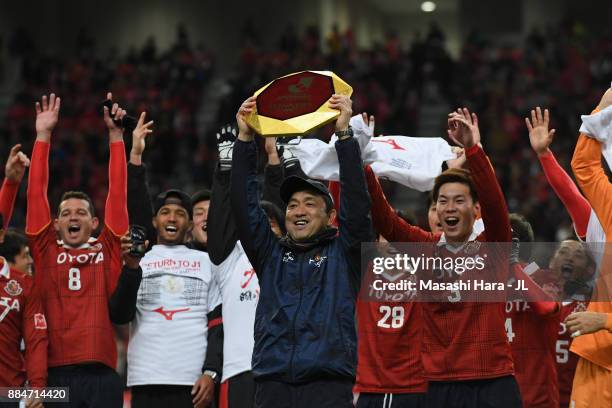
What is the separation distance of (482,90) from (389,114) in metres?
1.77

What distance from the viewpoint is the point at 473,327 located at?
534 centimetres

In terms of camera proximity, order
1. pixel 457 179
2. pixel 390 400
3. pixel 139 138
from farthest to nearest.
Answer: pixel 139 138 < pixel 390 400 < pixel 457 179

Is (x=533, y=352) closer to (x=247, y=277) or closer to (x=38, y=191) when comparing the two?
(x=247, y=277)

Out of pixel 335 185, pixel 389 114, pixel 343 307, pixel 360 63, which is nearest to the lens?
pixel 343 307

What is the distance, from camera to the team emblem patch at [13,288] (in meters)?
6.20

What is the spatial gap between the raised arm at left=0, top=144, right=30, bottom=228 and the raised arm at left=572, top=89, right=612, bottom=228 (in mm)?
3178

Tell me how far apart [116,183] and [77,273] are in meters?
0.58

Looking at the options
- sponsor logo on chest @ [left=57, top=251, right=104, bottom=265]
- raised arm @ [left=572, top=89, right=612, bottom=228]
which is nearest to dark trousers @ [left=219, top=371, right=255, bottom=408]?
sponsor logo on chest @ [left=57, top=251, right=104, bottom=265]

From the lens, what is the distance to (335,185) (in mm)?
5797

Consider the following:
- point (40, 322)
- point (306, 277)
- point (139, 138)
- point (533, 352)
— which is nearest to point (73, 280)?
point (40, 322)

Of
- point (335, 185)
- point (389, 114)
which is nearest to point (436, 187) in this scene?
point (335, 185)

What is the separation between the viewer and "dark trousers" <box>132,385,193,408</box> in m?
6.33

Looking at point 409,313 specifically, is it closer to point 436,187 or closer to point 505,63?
point 436,187

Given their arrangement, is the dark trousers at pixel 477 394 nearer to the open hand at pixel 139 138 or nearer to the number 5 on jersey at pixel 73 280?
the number 5 on jersey at pixel 73 280
